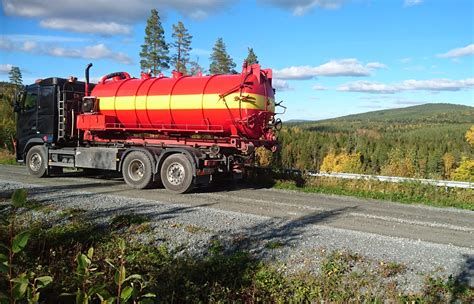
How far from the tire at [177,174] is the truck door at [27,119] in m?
6.10

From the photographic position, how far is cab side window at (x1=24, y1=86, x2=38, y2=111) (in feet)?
50.9

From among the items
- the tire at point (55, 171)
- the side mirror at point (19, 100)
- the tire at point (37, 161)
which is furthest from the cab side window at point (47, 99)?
the tire at point (55, 171)

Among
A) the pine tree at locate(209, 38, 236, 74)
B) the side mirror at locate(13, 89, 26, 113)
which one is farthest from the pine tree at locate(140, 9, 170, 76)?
the side mirror at locate(13, 89, 26, 113)

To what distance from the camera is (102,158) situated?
46.4 feet

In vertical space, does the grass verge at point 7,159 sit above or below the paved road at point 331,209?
above

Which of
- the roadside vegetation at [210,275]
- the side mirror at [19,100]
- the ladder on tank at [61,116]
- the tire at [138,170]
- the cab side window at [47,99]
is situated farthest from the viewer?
the side mirror at [19,100]

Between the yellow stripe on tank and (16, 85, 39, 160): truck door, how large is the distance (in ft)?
10.3

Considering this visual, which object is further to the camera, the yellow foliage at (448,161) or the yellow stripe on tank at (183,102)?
the yellow foliage at (448,161)

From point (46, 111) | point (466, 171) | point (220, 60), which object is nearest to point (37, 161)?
point (46, 111)

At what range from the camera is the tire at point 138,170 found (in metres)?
13.0

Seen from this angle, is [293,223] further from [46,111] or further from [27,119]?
[27,119]

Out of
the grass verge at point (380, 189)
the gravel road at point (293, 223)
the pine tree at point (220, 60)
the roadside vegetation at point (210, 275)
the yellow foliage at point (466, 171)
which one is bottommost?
the yellow foliage at point (466, 171)

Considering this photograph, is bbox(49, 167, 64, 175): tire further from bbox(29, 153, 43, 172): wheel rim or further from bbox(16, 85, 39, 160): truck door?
bbox(16, 85, 39, 160): truck door

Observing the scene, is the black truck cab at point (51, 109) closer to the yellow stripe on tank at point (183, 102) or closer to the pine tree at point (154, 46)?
the yellow stripe on tank at point (183, 102)
